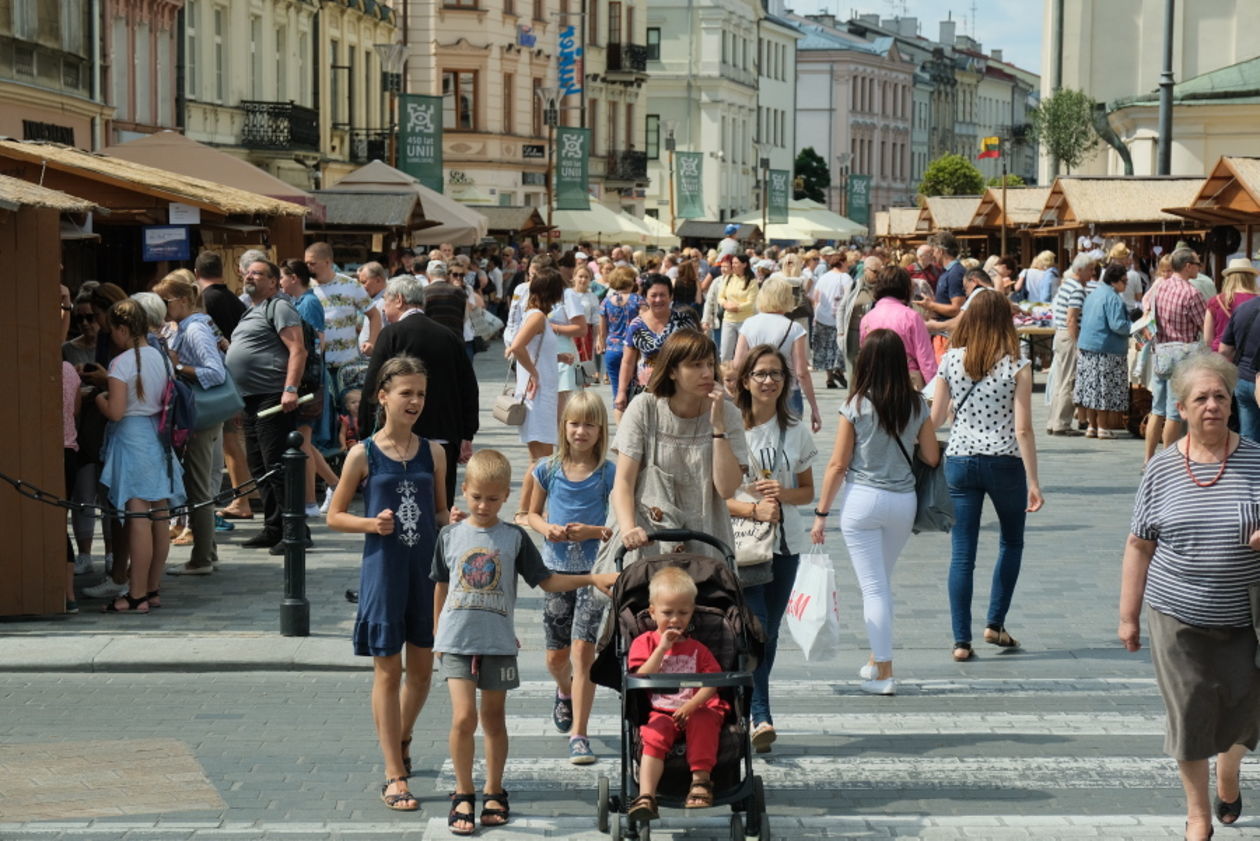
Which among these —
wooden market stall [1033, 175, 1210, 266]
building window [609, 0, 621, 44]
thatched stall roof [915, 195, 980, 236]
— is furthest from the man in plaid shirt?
building window [609, 0, 621, 44]

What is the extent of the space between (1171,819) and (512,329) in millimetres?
10975

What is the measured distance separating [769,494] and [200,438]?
Answer: 213 inches

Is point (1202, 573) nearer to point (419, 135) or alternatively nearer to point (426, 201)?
point (426, 201)

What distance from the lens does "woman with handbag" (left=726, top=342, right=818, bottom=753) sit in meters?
8.15

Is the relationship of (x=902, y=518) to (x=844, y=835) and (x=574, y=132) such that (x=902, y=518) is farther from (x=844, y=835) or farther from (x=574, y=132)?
(x=574, y=132)

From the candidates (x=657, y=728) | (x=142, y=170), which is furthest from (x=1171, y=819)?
(x=142, y=170)

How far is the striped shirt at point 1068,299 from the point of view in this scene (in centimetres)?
2086

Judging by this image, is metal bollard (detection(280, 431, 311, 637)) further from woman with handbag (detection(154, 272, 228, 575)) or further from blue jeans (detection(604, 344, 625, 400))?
blue jeans (detection(604, 344, 625, 400))

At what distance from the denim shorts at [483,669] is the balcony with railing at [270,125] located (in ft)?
114

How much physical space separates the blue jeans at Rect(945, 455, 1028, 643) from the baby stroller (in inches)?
110

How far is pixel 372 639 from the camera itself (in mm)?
7270

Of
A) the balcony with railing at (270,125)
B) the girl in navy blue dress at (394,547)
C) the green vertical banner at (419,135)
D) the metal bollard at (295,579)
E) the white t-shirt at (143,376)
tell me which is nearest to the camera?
the girl in navy blue dress at (394,547)

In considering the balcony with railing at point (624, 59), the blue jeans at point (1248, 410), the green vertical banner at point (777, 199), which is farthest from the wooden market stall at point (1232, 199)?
the balcony with railing at point (624, 59)

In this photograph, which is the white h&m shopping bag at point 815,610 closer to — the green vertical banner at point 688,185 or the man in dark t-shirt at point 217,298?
the man in dark t-shirt at point 217,298
